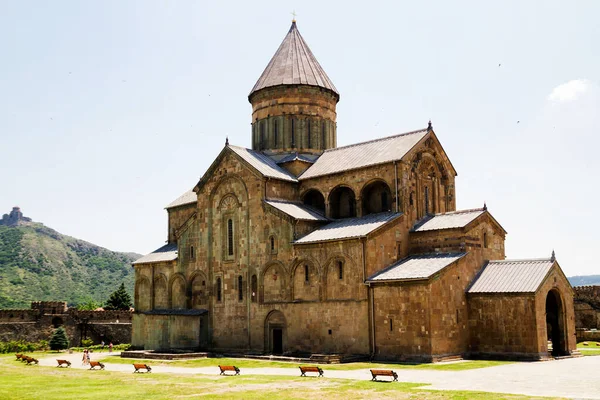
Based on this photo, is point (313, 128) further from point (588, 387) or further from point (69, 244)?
point (69, 244)

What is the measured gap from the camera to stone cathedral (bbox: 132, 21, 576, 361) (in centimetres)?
3105

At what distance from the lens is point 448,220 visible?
1363 inches

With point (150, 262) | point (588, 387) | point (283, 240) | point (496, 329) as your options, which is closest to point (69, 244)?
point (150, 262)

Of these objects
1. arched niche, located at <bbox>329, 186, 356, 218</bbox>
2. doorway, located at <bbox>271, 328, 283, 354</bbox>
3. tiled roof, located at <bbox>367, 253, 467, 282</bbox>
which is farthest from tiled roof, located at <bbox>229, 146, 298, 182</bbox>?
tiled roof, located at <bbox>367, 253, 467, 282</bbox>

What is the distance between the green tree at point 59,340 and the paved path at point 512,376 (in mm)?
16891

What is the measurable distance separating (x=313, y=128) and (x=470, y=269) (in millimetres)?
15368

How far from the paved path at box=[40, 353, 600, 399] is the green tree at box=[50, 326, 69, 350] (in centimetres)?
1689

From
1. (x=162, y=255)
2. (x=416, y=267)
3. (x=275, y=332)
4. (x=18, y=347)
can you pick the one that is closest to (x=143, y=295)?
(x=162, y=255)

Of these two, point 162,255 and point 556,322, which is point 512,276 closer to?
point 556,322

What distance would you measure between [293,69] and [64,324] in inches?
1061

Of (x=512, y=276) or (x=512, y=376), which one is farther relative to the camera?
(x=512, y=276)

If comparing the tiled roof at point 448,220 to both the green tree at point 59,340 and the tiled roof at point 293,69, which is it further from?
the green tree at point 59,340

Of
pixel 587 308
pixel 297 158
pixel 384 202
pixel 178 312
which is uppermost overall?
pixel 297 158

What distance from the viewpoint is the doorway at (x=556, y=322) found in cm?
3259
